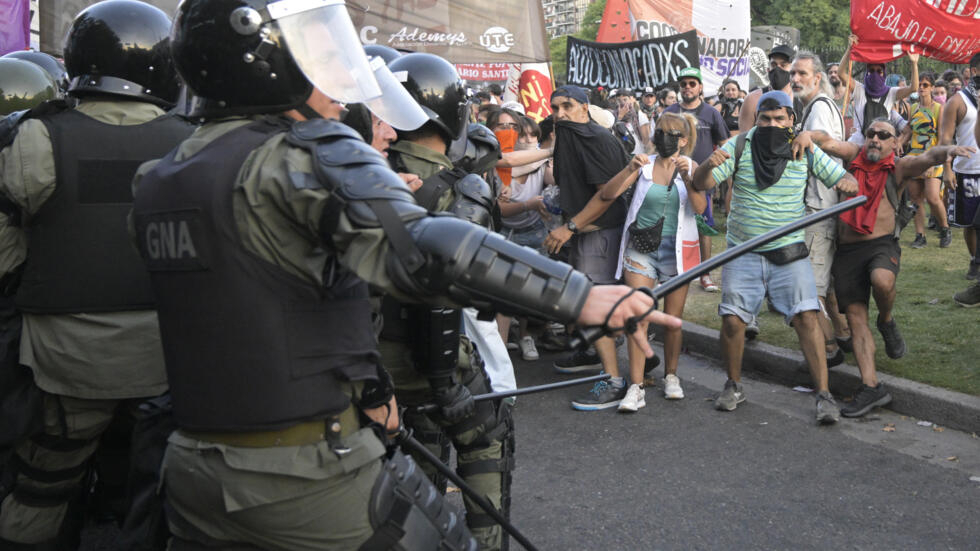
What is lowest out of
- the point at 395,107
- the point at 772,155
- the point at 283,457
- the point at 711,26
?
the point at 711,26

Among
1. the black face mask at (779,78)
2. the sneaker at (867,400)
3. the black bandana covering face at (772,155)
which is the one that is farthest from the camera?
the black face mask at (779,78)

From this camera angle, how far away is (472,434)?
3.60 meters

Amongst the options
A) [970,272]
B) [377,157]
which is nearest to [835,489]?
[377,157]

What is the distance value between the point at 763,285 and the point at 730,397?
0.74 metres

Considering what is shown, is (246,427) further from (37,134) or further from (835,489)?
(835,489)

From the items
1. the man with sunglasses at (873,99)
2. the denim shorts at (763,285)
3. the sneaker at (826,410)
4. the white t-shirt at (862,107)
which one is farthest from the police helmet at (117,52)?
the white t-shirt at (862,107)

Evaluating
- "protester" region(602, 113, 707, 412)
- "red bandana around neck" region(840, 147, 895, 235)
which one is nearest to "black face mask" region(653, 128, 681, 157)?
"protester" region(602, 113, 707, 412)

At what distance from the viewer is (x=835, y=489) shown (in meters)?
4.72

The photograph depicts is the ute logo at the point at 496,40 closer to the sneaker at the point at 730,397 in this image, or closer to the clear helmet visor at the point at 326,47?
the sneaker at the point at 730,397

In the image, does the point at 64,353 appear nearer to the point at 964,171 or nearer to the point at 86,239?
the point at 86,239

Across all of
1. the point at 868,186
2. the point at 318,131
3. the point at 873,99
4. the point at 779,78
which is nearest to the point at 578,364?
the point at 868,186

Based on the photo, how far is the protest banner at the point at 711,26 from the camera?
15961 mm

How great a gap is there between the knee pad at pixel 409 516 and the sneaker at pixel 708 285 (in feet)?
23.9

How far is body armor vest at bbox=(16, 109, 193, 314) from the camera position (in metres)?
3.20
